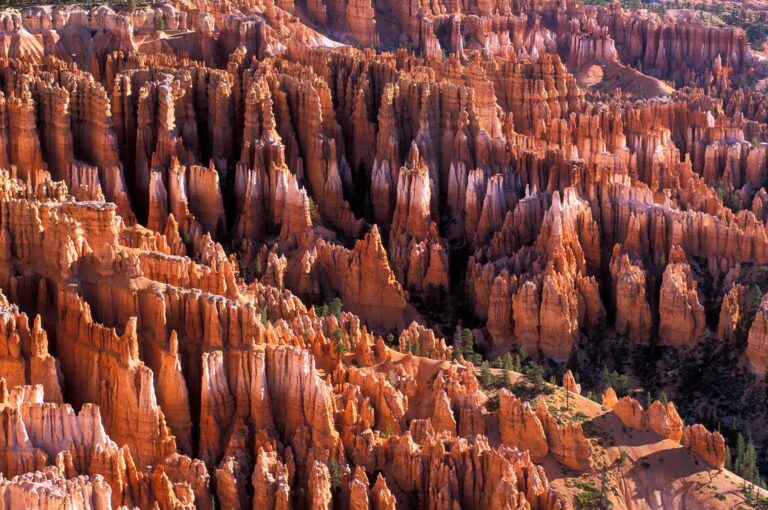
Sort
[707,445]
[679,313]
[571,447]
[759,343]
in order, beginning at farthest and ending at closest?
[679,313], [759,343], [707,445], [571,447]

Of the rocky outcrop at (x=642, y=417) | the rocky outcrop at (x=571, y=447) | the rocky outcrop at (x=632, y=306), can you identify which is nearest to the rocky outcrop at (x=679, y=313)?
the rocky outcrop at (x=632, y=306)

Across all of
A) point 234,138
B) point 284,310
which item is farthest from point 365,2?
point 284,310

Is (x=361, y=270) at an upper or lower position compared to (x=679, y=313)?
upper

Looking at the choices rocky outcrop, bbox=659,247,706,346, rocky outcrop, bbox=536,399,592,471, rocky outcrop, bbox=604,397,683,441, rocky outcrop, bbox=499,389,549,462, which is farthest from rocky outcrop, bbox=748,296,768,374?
rocky outcrop, bbox=499,389,549,462

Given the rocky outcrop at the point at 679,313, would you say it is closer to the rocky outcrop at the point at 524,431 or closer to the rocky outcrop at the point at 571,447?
the rocky outcrop at the point at 571,447

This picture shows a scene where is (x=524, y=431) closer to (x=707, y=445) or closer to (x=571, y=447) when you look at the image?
(x=571, y=447)

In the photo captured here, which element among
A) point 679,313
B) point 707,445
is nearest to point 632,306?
point 679,313

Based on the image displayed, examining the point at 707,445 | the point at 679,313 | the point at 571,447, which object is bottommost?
the point at 679,313

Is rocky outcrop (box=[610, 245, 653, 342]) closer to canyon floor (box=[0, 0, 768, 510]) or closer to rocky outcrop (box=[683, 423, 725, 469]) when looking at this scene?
canyon floor (box=[0, 0, 768, 510])
